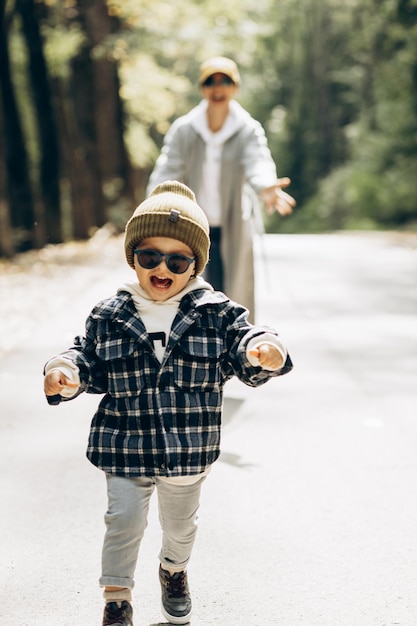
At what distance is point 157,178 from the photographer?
6.91 meters

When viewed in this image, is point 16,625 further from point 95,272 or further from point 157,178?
point 95,272

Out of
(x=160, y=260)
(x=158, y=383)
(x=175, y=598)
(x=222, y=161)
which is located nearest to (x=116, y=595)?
(x=175, y=598)

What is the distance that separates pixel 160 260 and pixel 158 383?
1.29ft

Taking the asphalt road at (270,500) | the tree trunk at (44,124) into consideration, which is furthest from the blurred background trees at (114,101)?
the asphalt road at (270,500)

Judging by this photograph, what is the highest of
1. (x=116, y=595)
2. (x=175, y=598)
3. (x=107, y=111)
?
(x=116, y=595)

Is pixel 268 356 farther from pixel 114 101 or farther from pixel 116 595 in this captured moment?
pixel 114 101

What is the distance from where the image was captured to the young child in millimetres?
3174

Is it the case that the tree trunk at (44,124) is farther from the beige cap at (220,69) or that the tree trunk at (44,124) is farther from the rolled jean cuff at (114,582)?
the rolled jean cuff at (114,582)

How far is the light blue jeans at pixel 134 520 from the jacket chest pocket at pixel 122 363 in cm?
28

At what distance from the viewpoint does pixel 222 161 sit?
6.93 metres

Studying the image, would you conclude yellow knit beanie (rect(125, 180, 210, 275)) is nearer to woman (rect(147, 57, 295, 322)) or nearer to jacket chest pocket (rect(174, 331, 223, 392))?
jacket chest pocket (rect(174, 331, 223, 392))

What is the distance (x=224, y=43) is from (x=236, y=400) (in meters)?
19.9

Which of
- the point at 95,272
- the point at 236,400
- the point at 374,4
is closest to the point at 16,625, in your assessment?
the point at 236,400

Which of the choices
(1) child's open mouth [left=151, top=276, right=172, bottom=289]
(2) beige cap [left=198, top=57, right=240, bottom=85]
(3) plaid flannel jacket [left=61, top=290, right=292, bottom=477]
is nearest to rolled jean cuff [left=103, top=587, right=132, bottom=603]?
(3) plaid flannel jacket [left=61, top=290, right=292, bottom=477]
